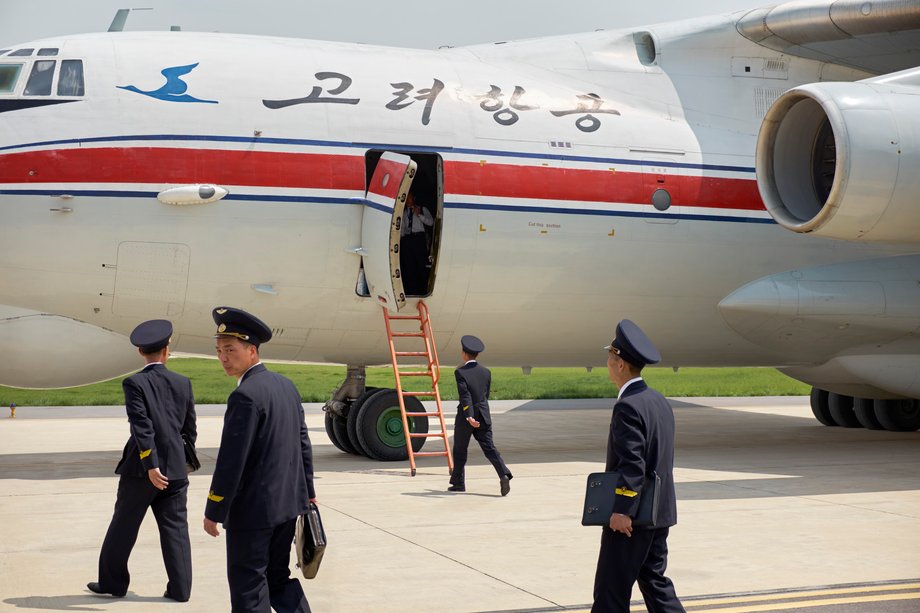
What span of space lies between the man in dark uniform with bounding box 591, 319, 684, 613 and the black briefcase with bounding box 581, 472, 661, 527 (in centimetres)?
3

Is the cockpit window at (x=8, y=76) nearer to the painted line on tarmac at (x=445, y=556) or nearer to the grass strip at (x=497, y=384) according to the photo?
the painted line on tarmac at (x=445, y=556)

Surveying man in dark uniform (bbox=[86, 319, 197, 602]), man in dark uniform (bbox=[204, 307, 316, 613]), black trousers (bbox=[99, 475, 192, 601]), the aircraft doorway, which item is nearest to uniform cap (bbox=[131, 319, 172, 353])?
man in dark uniform (bbox=[86, 319, 197, 602])

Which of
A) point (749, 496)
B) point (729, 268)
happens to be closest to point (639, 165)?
point (729, 268)

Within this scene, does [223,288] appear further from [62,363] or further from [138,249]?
[62,363]

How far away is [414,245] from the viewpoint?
1319 centimetres

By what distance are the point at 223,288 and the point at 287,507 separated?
6.83m

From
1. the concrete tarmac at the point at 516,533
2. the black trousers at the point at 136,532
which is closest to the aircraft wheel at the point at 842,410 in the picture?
the concrete tarmac at the point at 516,533

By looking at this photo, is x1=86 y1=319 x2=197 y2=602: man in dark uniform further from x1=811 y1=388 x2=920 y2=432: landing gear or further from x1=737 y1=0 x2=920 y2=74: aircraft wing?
x1=811 y1=388 x2=920 y2=432: landing gear

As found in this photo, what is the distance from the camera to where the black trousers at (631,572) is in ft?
17.0

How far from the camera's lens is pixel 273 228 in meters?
11.8

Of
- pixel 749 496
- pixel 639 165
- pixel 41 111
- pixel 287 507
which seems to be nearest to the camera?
pixel 287 507

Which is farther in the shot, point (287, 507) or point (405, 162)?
point (405, 162)

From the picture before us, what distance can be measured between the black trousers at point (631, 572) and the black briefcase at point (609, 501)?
2.9 inches

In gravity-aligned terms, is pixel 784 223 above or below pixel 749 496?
above
